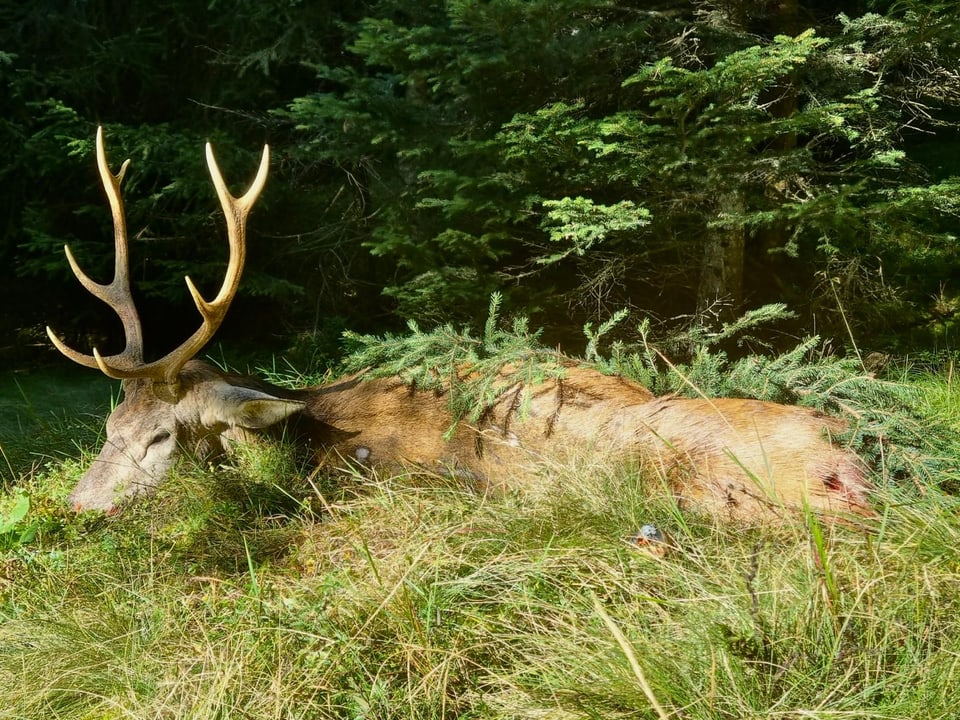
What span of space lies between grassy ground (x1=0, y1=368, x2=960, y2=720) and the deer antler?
0.86 metres

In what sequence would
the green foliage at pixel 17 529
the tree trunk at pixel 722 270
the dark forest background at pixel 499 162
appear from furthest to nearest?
the tree trunk at pixel 722 270, the dark forest background at pixel 499 162, the green foliage at pixel 17 529

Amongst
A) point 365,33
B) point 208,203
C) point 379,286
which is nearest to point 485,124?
point 365,33

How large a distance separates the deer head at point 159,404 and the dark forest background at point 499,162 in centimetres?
171

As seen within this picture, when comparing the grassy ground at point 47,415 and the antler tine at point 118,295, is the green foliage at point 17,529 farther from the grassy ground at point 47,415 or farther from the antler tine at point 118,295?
the grassy ground at point 47,415

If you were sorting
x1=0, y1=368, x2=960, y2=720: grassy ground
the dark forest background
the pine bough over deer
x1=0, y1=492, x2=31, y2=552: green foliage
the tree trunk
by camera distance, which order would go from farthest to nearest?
1. the tree trunk
2. the dark forest background
3. x1=0, y1=492, x2=31, y2=552: green foliage
4. the pine bough over deer
5. x1=0, y1=368, x2=960, y2=720: grassy ground

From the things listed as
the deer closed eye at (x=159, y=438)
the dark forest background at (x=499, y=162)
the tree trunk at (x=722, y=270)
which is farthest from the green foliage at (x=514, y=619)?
the tree trunk at (x=722, y=270)

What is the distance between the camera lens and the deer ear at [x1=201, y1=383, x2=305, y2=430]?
13.1 feet

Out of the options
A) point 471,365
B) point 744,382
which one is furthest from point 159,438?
point 744,382

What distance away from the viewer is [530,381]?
3844mm

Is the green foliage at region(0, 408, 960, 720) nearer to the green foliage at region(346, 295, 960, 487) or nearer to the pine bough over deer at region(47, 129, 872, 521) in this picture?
the pine bough over deer at region(47, 129, 872, 521)

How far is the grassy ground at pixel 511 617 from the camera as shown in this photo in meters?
2.12

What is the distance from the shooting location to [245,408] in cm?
399

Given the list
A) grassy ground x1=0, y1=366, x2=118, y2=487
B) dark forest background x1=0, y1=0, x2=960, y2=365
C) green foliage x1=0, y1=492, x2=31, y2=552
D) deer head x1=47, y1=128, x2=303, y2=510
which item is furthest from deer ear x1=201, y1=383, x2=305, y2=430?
dark forest background x1=0, y1=0, x2=960, y2=365

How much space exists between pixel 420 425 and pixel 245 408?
31.4 inches
